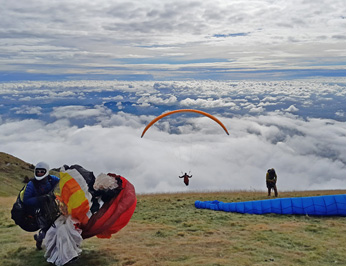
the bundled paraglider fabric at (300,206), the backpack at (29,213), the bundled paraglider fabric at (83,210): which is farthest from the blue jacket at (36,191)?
the bundled paraglider fabric at (300,206)

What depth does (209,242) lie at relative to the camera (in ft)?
46.0

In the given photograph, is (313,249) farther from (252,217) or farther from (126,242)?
(126,242)

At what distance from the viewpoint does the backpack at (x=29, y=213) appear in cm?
1084

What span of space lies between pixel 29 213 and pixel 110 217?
8.50ft

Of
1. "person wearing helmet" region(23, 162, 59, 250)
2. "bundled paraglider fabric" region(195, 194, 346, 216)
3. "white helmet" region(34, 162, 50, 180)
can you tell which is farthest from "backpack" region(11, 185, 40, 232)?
"bundled paraglider fabric" region(195, 194, 346, 216)

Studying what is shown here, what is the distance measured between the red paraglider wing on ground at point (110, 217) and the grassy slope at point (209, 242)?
1149 mm

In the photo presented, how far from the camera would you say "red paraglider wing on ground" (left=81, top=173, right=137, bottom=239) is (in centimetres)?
1103

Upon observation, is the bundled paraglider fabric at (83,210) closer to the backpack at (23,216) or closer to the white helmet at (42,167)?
the white helmet at (42,167)

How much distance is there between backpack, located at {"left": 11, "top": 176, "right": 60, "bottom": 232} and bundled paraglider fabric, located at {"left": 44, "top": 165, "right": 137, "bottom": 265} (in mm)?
243

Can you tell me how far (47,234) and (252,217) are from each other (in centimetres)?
1218

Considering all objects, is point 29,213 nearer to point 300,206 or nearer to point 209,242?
point 209,242

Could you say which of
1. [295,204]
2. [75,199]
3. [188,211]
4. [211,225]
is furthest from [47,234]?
[295,204]

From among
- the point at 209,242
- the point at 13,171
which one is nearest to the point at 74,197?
the point at 209,242

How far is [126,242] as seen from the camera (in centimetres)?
1409
